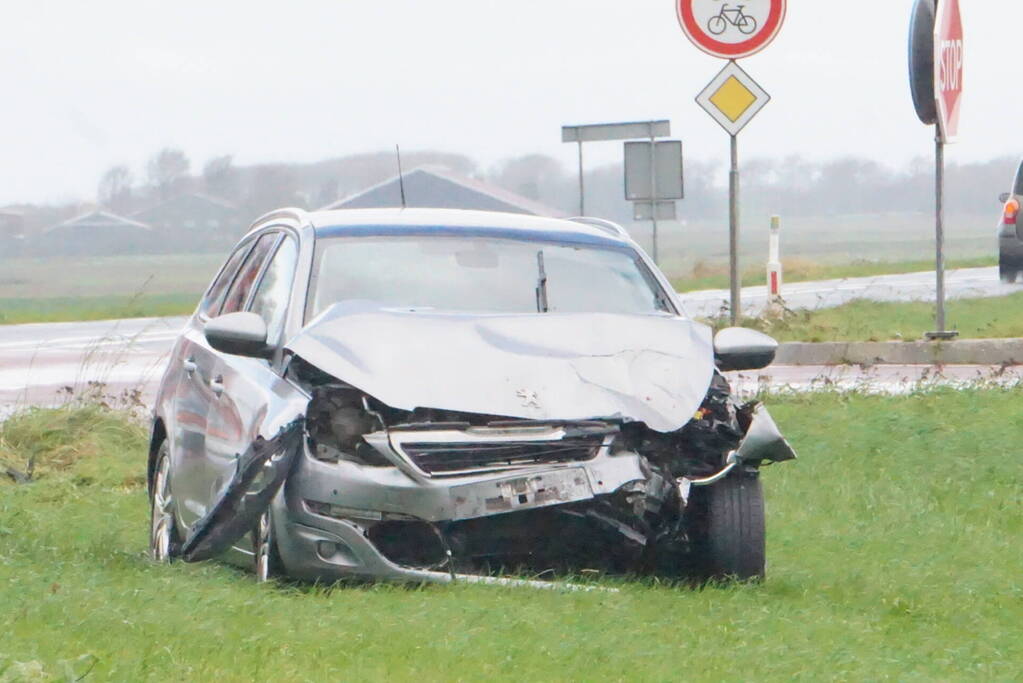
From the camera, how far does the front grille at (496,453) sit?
594 centimetres

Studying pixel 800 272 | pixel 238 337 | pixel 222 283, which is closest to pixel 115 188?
pixel 800 272

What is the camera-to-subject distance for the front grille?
19.5ft

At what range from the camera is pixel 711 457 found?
6.40m

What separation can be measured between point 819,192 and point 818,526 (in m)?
86.4

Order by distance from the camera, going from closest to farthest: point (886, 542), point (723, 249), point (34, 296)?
point (886, 542), point (34, 296), point (723, 249)

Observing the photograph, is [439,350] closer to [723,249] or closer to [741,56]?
[741,56]

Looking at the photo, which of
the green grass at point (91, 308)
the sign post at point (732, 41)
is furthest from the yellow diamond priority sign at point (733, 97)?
the green grass at point (91, 308)

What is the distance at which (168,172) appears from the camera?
5478 cm

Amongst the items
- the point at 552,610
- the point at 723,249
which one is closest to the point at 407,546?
the point at 552,610

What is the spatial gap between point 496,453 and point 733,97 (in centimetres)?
923

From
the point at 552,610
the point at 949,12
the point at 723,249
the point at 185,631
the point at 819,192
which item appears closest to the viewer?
the point at 185,631

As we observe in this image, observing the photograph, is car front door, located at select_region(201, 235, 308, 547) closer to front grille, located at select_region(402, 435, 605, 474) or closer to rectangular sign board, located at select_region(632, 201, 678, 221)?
front grille, located at select_region(402, 435, 605, 474)

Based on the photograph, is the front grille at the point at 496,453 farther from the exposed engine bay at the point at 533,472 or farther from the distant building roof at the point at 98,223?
the distant building roof at the point at 98,223

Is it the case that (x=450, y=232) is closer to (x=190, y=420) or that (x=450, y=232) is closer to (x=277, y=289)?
(x=277, y=289)
